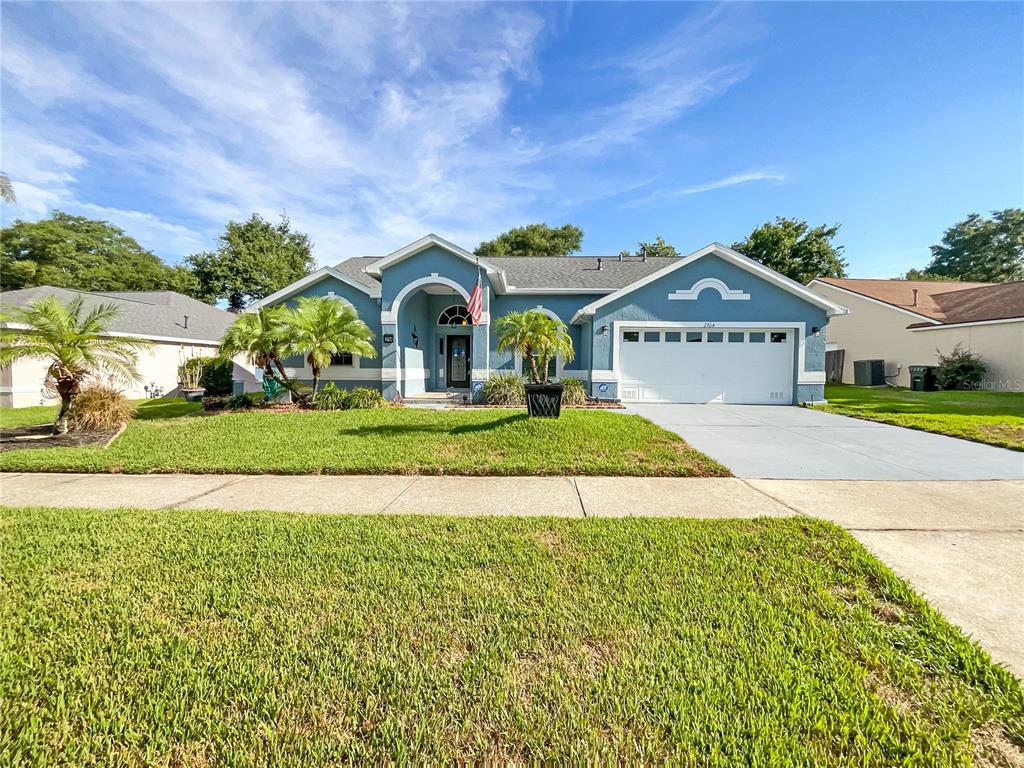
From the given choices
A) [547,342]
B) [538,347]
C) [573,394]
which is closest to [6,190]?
[538,347]

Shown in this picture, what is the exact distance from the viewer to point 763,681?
208 centimetres

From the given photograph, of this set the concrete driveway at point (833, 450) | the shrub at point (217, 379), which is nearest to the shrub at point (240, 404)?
the shrub at point (217, 379)

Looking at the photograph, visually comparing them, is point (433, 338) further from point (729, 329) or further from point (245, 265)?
point (245, 265)

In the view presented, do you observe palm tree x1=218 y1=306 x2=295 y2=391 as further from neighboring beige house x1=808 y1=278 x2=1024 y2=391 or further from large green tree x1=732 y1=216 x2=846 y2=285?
large green tree x1=732 y1=216 x2=846 y2=285

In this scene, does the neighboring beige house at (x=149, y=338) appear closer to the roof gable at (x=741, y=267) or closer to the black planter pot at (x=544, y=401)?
the black planter pot at (x=544, y=401)

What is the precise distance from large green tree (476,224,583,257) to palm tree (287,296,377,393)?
26.8 meters

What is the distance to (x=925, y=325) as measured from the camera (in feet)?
60.5

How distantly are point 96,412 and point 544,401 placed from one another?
9.64m

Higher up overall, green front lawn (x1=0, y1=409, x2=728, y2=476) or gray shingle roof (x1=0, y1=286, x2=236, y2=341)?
gray shingle roof (x1=0, y1=286, x2=236, y2=341)

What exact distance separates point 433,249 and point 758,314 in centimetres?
1082

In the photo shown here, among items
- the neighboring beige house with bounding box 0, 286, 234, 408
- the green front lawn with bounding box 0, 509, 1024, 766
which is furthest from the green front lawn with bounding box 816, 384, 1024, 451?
the neighboring beige house with bounding box 0, 286, 234, 408

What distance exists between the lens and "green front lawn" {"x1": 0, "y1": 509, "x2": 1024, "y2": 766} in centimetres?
177

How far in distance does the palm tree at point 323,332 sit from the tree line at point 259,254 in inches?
1083

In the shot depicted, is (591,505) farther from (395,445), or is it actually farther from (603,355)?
(603,355)
